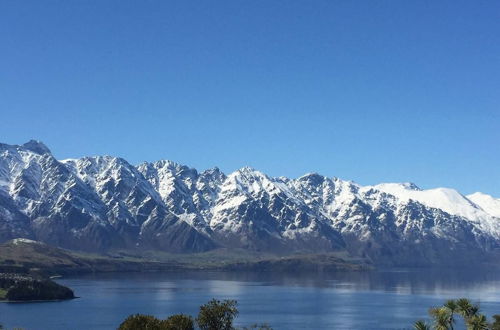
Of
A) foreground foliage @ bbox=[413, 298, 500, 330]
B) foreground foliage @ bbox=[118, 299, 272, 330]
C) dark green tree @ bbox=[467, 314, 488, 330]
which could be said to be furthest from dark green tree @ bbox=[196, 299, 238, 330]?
dark green tree @ bbox=[467, 314, 488, 330]

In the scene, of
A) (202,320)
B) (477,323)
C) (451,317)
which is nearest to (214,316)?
(202,320)

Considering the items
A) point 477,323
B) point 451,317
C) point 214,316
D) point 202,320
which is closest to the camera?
point 477,323

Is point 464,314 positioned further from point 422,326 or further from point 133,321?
point 133,321

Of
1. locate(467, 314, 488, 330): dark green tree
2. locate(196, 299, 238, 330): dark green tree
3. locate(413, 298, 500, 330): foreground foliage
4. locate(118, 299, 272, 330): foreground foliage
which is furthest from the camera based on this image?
locate(196, 299, 238, 330): dark green tree

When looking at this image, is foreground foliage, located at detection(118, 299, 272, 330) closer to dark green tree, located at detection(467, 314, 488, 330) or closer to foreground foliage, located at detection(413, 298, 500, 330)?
foreground foliage, located at detection(413, 298, 500, 330)

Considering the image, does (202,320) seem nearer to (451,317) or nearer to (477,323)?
(451,317)

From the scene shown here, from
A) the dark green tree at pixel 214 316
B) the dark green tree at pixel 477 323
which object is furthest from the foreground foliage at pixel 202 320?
the dark green tree at pixel 477 323

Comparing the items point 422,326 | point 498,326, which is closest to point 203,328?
point 422,326

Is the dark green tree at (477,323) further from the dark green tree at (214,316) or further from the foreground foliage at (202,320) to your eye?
the dark green tree at (214,316)

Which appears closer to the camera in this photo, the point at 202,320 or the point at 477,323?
the point at 477,323

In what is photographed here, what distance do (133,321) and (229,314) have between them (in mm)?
16489

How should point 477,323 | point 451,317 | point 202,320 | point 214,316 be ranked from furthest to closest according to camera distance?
1. point 214,316
2. point 202,320
3. point 451,317
4. point 477,323

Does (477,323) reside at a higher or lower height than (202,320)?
higher

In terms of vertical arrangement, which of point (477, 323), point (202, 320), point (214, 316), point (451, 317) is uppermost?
point (451, 317)
